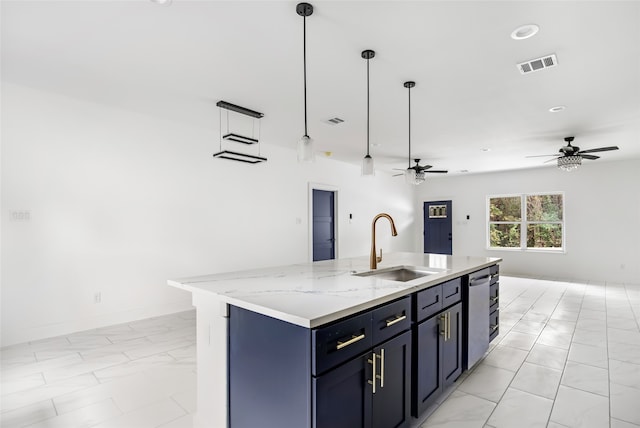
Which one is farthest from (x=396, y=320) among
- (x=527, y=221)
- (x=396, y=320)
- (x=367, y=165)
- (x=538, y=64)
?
(x=527, y=221)

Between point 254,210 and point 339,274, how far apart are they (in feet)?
11.1

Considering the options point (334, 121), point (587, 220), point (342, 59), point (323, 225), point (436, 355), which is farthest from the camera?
point (587, 220)

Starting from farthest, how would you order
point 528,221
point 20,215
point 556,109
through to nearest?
point 528,221, point 556,109, point 20,215

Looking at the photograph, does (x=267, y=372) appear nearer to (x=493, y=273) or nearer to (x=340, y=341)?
(x=340, y=341)

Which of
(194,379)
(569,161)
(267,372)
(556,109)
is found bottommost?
(194,379)

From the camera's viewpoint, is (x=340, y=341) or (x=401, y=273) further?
(x=401, y=273)

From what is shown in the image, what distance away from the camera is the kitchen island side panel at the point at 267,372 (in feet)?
4.35

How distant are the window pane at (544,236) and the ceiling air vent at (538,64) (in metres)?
6.21

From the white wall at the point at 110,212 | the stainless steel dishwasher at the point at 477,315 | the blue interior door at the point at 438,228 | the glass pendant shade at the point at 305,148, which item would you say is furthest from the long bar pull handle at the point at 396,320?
the blue interior door at the point at 438,228

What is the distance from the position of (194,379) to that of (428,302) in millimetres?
1935

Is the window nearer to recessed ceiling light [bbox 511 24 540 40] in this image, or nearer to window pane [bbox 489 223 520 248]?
window pane [bbox 489 223 520 248]

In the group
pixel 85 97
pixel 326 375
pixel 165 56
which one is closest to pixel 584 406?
pixel 326 375

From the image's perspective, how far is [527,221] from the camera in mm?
7988

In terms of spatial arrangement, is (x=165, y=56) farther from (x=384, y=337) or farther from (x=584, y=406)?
(x=584, y=406)
